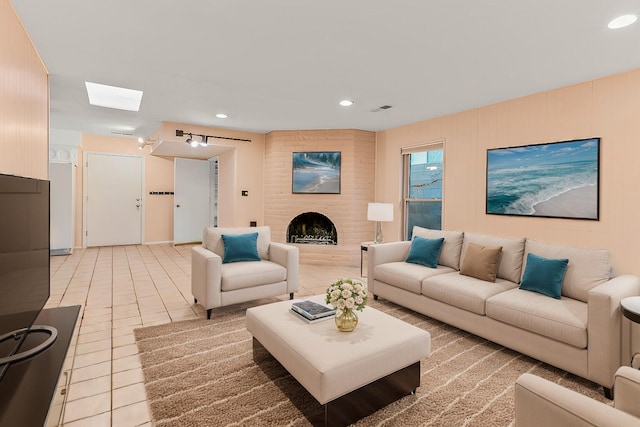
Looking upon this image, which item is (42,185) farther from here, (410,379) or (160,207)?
(160,207)

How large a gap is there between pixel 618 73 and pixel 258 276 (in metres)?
3.88

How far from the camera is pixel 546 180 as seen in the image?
3.37 m

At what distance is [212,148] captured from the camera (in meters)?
6.16

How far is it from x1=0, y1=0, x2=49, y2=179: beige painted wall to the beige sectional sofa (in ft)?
10.9

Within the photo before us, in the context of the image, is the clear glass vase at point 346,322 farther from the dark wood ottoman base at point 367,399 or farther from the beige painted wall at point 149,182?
the beige painted wall at point 149,182

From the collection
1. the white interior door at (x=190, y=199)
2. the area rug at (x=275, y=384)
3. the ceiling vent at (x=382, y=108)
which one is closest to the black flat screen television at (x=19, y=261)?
the area rug at (x=275, y=384)

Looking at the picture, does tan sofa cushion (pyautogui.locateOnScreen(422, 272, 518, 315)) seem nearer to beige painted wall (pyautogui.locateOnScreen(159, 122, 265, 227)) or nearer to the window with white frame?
the window with white frame

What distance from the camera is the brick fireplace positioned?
5645 mm

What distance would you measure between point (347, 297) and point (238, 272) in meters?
1.65

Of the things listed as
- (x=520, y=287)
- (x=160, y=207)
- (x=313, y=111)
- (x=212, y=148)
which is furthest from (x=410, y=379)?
(x=160, y=207)

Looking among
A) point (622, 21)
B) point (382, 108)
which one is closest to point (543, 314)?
point (622, 21)

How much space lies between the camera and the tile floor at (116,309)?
1.88 meters

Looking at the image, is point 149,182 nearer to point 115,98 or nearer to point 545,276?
point 115,98

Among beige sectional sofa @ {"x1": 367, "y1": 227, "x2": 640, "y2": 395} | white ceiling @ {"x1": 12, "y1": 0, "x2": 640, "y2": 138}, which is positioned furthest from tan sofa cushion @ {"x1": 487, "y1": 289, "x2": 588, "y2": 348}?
white ceiling @ {"x1": 12, "y1": 0, "x2": 640, "y2": 138}
